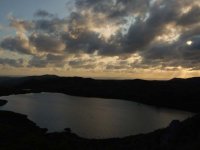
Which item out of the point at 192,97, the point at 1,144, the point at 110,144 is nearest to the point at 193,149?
the point at 110,144

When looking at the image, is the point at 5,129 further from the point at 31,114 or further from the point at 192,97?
the point at 192,97

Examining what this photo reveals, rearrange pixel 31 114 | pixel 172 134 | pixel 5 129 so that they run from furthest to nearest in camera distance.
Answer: pixel 31 114, pixel 5 129, pixel 172 134

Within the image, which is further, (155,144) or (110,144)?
(110,144)

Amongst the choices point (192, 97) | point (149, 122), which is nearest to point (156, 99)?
point (192, 97)

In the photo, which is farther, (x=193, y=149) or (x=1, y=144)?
(x=1, y=144)

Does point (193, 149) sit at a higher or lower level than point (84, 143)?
higher

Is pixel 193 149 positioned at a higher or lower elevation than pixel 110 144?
higher

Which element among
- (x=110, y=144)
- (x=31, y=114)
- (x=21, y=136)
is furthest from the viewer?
(x=31, y=114)

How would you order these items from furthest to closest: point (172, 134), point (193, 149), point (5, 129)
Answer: point (5, 129), point (172, 134), point (193, 149)

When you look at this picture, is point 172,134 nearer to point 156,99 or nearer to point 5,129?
point 5,129
